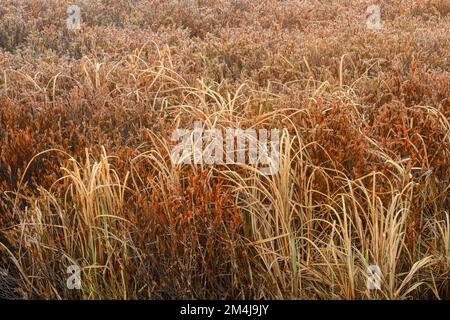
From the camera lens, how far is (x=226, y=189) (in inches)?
146

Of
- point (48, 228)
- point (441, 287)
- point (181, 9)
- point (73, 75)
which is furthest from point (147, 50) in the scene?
point (441, 287)

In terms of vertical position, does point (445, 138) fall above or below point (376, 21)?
below

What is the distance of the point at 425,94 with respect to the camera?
458 centimetres

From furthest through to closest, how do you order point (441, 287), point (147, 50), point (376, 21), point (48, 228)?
point (376, 21), point (147, 50), point (48, 228), point (441, 287)

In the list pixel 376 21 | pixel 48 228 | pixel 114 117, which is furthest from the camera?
pixel 376 21

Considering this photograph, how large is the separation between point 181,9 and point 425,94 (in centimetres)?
389

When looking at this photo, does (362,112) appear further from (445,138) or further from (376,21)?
(376,21)

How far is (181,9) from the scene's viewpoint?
7789 mm

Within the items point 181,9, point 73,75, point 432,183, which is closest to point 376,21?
point 181,9

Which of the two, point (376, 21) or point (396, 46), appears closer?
point (396, 46)

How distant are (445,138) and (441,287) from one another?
3.39 feet

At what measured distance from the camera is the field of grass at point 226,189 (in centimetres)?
322

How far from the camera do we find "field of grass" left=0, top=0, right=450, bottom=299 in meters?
3.22

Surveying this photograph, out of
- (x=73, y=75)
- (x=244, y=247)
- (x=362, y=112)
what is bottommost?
(x=244, y=247)
